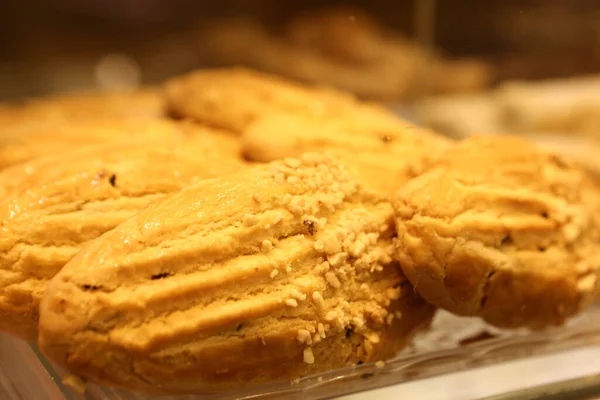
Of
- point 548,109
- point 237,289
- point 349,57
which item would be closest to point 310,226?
point 237,289

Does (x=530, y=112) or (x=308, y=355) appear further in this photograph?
(x=530, y=112)

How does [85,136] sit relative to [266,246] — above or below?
above

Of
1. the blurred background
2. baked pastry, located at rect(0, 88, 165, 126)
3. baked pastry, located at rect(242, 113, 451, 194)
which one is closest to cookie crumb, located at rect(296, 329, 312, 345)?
baked pastry, located at rect(242, 113, 451, 194)

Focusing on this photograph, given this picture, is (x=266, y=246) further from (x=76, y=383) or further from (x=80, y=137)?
(x=80, y=137)

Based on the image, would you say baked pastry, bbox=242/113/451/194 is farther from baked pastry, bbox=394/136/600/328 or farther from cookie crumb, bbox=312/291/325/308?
cookie crumb, bbox=312/291/325/308

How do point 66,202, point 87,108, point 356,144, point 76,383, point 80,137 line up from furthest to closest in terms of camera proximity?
point 87,108
point 80,137
point 356,144
point 66,202
point 76,383

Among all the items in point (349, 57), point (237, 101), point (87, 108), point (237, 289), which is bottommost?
point (237, 289)
